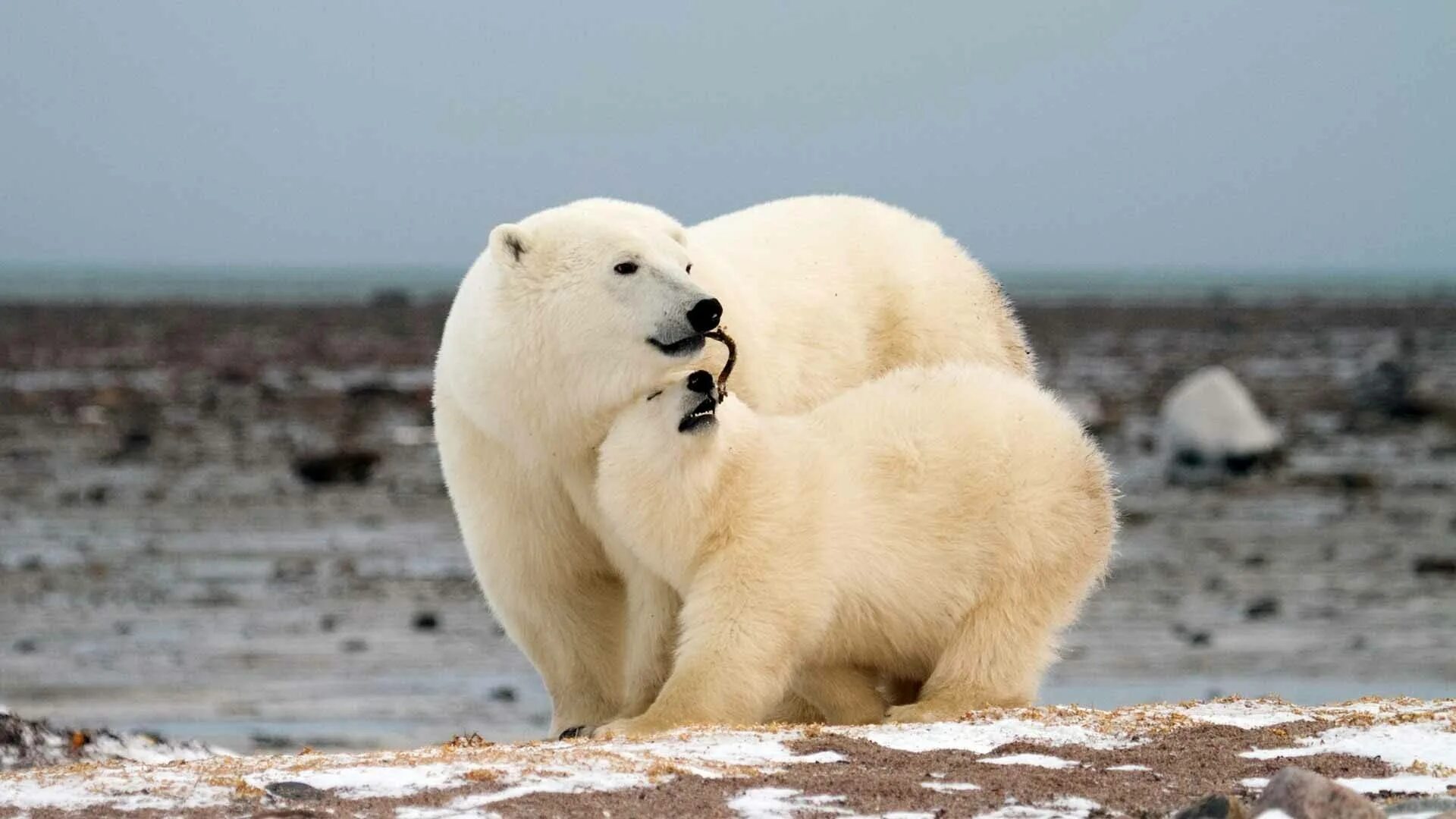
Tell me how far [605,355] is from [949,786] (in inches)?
64.7

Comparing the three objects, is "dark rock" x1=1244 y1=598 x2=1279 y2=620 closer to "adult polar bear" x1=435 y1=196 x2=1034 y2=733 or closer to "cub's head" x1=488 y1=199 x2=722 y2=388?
"adult polar bear" x1=435 y1=196 x2=1034 y2=733

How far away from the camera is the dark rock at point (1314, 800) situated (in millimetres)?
3570

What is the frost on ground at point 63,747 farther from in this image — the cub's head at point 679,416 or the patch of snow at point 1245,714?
the patch of snow at point 1245,714

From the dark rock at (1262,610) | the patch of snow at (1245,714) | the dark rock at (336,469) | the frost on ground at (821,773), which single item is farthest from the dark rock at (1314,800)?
the dark rock at (336,469)

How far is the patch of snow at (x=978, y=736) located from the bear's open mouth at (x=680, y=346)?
106 cm

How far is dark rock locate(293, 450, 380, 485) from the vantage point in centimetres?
2105

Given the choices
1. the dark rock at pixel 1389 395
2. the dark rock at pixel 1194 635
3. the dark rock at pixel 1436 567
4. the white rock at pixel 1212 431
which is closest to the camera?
the dark rock at pixel 1194 635

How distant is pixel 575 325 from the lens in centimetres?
528

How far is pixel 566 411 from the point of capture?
17.4 ft

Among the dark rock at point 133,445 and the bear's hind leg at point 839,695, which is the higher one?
the bear's hind leg at point 839,695

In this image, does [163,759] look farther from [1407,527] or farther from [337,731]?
[1407,527]

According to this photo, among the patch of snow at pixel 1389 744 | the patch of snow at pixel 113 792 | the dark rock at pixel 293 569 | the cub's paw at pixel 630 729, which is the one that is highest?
the patch of snow at pixel 1389 744

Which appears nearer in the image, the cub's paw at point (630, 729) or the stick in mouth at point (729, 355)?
the cub's paw at point (630, 729)

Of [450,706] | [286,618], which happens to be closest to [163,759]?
[450,706]
